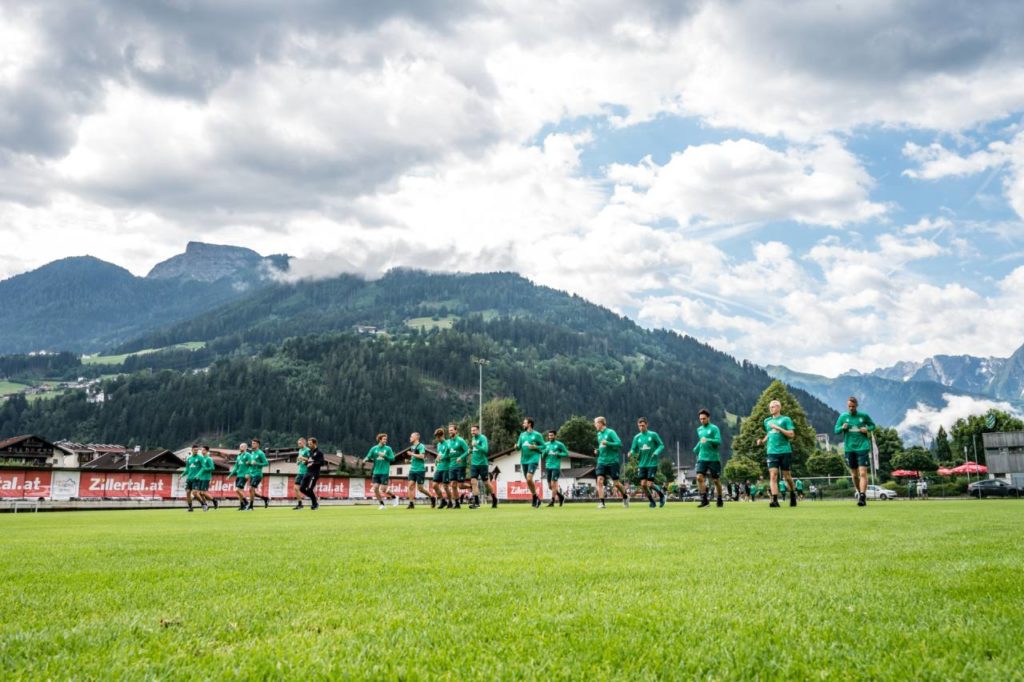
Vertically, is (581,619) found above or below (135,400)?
below

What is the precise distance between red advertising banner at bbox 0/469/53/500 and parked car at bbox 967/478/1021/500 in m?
48.2

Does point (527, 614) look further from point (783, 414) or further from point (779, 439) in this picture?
point (783, 414)

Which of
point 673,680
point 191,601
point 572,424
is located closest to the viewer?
point 673,680

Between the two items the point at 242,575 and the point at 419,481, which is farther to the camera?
the point at 419,481

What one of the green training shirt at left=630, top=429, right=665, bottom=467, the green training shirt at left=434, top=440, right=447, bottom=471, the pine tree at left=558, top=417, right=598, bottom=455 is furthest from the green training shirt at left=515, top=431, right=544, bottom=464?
the pine tree at left=558, top=417, right=598, bottom=455

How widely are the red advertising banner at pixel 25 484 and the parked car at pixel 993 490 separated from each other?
48184 mm

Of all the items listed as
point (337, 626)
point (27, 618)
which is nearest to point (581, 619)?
point (337, 626)

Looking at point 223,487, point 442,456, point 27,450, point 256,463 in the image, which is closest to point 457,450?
point 442,456

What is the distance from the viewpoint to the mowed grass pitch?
8.82 ft

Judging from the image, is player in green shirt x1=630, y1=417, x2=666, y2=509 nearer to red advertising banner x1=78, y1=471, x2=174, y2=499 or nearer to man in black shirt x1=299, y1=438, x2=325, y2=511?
man in black shirt x1=299, y1=438, x2=325, y2=511

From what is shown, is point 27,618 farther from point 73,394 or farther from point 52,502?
point 73,394

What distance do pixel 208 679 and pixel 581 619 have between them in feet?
5.34

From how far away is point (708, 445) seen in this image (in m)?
19.0

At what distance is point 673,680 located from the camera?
2.51 m
